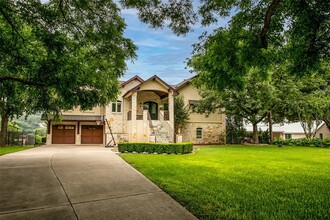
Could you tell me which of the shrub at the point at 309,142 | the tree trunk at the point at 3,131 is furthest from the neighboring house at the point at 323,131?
the tree trunk at the point at 3,131

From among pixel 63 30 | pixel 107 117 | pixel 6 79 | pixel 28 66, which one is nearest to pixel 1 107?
pixel 107 117

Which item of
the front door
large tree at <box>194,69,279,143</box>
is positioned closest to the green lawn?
large tree at <box>194,69,279,143</box>

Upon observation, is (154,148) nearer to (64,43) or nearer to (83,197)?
(64,43)

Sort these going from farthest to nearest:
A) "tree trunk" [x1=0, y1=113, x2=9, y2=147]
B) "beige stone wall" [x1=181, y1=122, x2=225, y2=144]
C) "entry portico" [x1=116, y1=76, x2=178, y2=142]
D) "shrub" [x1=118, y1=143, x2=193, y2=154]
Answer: "beige stone wall" [x1=181, y1=122, x2=225, y2=144]
"tree trunk" [x1=0, y1=113, x2=9, y2=147]
"entry portico" [x1=116, y1=76, x2=178, y2=142]
"shrub" [x1=118, y1=143, x2=193, y2=154]

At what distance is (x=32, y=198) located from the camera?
16.9ft

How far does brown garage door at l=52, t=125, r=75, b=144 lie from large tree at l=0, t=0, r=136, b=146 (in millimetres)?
18289

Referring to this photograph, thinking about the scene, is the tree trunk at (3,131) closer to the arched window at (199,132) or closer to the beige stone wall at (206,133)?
the beige stone wall at (206,133)

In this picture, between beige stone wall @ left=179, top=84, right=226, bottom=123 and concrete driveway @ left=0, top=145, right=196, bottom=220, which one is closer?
concrete driveway @ left=0, top=145, right=196, bottom=220

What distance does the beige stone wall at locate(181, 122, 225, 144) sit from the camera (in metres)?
27.7

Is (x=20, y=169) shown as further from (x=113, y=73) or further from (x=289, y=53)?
(x=289, y=53)

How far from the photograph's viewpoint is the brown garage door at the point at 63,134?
27.1 meters

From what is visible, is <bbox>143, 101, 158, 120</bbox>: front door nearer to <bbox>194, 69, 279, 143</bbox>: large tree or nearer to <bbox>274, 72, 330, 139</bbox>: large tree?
<bbox>194, 69, 279, 143</bbox>: large tree

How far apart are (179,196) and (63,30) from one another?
6802 mm

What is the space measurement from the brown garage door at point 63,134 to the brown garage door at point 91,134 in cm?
126
